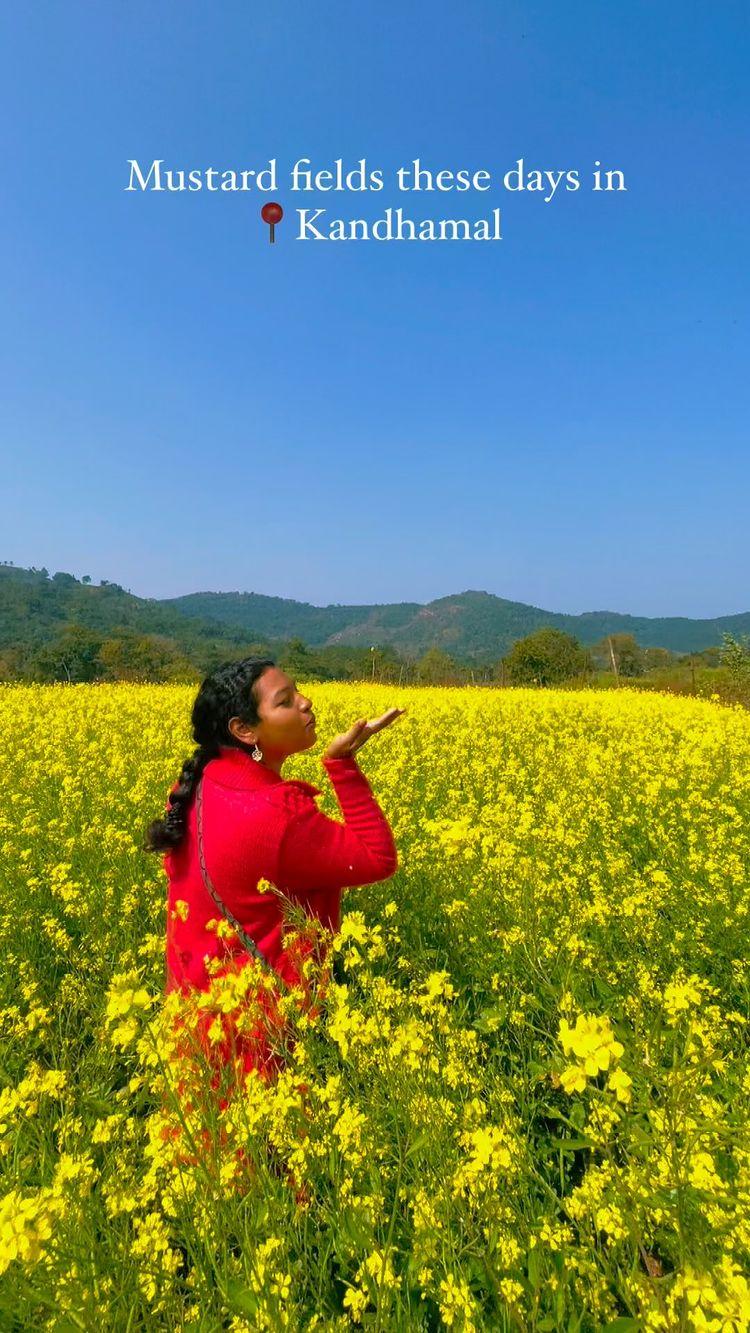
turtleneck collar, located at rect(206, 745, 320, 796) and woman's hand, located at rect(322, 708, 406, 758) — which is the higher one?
woman's hand, located at rect(322, 708, 406, 758)

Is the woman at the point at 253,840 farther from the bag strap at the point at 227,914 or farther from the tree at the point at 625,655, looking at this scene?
the tree at the point at 625,655

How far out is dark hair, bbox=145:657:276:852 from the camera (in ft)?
7.73

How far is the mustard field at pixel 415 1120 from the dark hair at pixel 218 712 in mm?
531

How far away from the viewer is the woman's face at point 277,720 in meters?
2.35

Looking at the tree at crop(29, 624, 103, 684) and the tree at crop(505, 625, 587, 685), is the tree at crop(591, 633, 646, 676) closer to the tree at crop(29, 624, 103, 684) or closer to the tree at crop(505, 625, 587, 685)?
the tree at crop(505, 625, 587, 685)

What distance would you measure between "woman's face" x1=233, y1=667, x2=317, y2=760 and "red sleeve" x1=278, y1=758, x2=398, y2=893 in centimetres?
21

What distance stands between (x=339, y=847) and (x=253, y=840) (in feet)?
0.94

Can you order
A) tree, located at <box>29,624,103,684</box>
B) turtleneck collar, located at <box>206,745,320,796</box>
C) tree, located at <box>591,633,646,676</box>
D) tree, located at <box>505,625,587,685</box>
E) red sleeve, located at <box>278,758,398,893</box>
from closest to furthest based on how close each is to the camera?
red sleeve, located at <box>278,758,398,893</box> < turtleneck collar, located at <box>206,745,320,796</box> < tree, located at <box>505,625,587,685</box> < tree, located at <box>29,624,103,684</box> < tree, located at <box>591,633,646,676</box>

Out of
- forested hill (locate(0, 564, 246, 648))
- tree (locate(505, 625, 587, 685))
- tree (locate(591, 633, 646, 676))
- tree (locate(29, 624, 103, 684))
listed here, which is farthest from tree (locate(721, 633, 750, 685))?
forested hill (locate(0, 564, 246, 648))

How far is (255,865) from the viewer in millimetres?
2053

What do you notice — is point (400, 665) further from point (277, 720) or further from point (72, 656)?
point (277, 720)

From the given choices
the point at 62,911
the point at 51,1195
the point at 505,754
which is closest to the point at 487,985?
the point at 51,1195

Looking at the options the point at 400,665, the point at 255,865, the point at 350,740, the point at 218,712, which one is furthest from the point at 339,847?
the point at 400,665

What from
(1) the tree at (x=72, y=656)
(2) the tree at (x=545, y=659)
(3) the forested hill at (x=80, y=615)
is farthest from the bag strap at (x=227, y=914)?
(3) the forested hill at (x=80, y=615)
